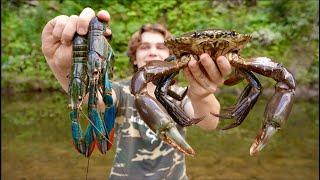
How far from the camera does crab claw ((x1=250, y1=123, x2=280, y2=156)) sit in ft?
7.64

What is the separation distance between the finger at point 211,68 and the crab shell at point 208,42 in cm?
3

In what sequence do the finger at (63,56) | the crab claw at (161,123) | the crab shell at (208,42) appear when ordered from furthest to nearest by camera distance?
the finger at (63,56)
the crab shell at (208,42)
the crab claw at (161,123)

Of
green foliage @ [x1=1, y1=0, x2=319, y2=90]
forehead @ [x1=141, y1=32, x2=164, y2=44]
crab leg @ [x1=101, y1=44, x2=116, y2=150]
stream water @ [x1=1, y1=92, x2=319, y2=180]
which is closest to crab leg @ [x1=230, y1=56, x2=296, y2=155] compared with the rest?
crab leg @ [x1=101, y1=44, x2=116, y2=150]

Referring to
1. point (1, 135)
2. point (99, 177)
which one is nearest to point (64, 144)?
point (1, 135)

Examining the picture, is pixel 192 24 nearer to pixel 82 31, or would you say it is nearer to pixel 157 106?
pixel 82 31

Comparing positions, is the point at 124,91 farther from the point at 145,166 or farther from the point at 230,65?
the point at 230,65

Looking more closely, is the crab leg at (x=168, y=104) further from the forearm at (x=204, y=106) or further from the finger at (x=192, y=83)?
the forearm at (x=204, y=106)

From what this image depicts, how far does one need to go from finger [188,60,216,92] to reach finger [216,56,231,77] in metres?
0.11

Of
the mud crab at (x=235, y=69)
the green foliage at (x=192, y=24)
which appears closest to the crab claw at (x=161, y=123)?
the mud crab at (x=235, y=69)

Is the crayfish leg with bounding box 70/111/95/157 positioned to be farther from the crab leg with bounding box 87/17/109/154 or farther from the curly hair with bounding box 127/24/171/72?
the curly hair with bounding box 127/24/171/72

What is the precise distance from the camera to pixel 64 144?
Result: 871 centimetres

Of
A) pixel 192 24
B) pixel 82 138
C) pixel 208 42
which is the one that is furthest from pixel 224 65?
pixel 192 24

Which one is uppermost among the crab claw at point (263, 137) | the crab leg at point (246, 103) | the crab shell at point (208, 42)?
the crab shell at point (208, 42)

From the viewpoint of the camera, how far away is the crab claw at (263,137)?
233 centimetres
